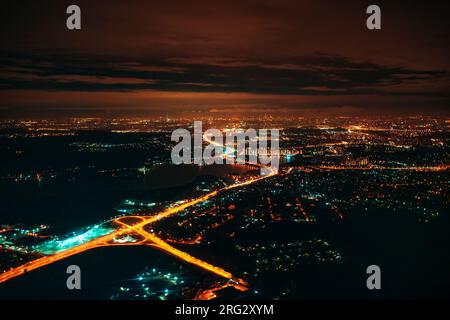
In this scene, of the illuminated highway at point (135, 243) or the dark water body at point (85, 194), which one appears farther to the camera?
the dark water body at point (85, 194)

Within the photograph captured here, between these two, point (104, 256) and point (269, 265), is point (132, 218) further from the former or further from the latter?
point (269, 265)

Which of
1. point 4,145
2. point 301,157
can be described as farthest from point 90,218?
point 4,145

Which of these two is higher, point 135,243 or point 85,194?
point 85,194

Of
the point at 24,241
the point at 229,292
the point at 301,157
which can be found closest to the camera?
the point at 229,292

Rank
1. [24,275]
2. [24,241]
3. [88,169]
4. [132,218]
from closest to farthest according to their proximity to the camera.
Result: 1. [24,275]
2. [24,241]
3. [132,218]
4. [88,169]

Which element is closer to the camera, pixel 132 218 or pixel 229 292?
pixel 229 292

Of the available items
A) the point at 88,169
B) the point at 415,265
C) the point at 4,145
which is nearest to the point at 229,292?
the point at 415,265

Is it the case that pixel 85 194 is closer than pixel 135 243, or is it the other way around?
pixel 135 243

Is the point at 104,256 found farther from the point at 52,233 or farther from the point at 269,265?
the point at 269,265

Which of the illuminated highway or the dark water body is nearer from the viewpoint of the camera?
the illuminated highway
